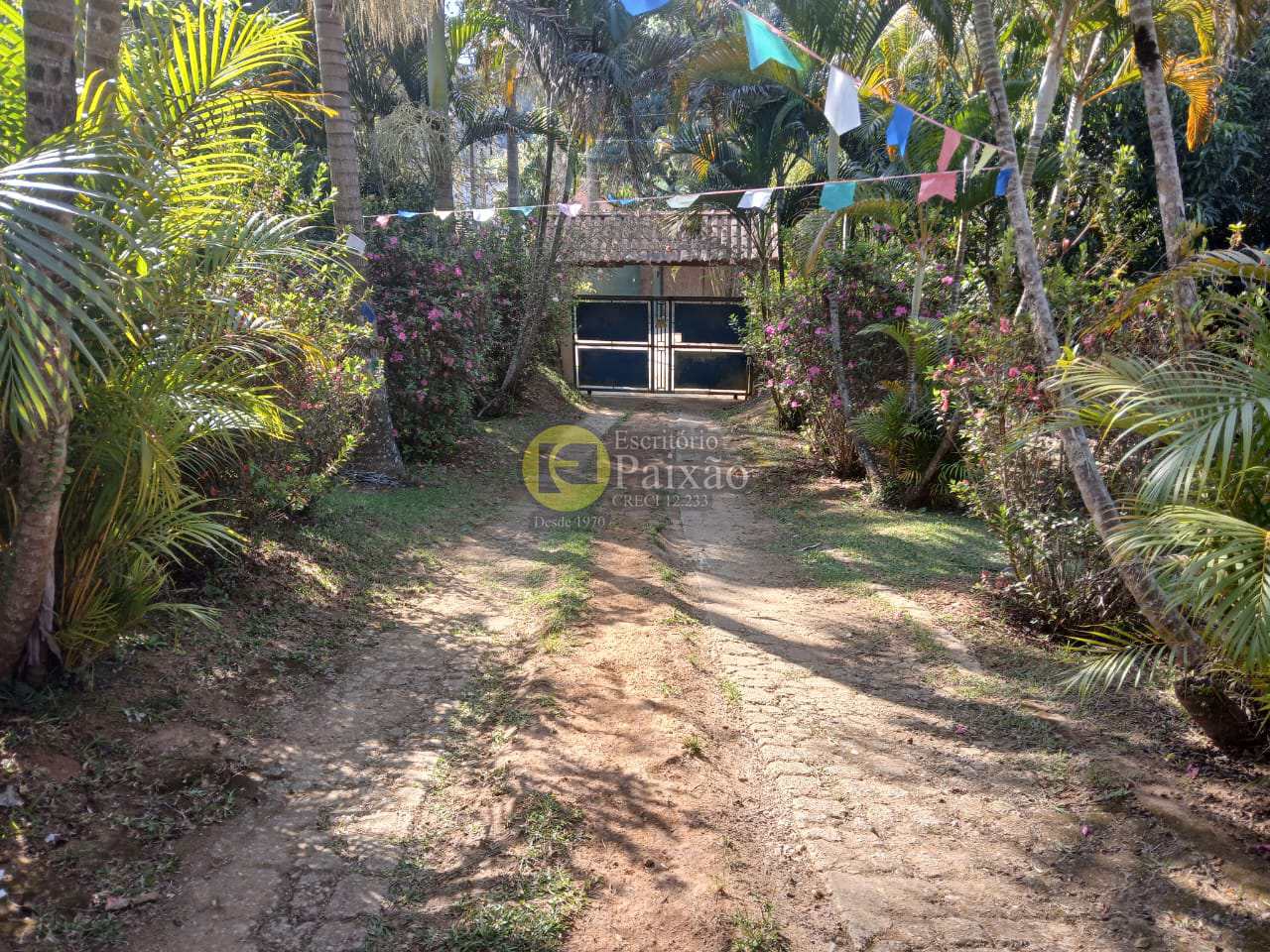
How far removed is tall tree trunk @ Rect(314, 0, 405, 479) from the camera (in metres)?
8.16

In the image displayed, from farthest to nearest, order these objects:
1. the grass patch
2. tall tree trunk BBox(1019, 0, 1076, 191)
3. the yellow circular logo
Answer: the yellow circular logo < tall tree trunk BBox(1019, 0, 1076, 191) < the grass patch

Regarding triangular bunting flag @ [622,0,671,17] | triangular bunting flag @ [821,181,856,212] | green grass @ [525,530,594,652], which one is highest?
triangular bunting flag @ [622,0,671,17]

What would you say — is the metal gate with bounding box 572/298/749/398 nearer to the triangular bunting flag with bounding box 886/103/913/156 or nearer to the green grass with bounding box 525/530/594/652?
the triangular bunting flag with bounding box 886/103/913/156

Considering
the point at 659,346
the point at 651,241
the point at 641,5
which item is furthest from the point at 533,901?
the point at 651,241

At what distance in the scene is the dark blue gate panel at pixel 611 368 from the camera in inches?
688

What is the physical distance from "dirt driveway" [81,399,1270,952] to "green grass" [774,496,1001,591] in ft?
2.18

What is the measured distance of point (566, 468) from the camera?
10711 millimetres

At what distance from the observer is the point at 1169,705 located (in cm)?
436

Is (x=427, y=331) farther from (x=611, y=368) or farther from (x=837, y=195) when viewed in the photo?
(x=611, y=368)

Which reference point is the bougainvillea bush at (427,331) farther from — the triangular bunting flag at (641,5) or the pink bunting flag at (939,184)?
the pink bunting flag at (939,184)

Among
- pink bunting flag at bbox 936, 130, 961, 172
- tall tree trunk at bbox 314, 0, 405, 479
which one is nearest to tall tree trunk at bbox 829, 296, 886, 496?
pink bunting flag at bbox 936, 130, 961, 172

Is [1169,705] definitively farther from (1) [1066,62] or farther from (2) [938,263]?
(1) [1066,62]

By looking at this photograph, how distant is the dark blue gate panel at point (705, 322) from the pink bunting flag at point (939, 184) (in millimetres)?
9807

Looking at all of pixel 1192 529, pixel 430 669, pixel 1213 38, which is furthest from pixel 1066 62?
pixel 430 669
